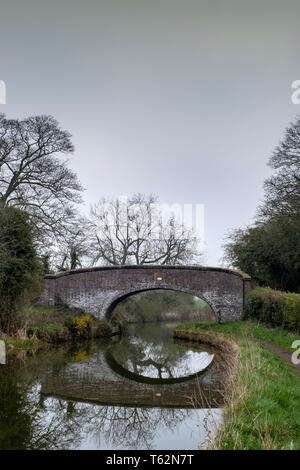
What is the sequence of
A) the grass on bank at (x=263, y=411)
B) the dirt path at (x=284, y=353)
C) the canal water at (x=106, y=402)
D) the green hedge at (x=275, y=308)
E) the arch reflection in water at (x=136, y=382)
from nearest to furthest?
the grass on bank at (x=263, y=411) → the canal water at (x=106, y=402) → the arch reflection in water at (x=136, y=382) → the dirt path at (x=284, y=353) → the green hedge at (x=275, y=308)

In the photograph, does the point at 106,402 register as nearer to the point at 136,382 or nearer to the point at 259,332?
the point at 136,382

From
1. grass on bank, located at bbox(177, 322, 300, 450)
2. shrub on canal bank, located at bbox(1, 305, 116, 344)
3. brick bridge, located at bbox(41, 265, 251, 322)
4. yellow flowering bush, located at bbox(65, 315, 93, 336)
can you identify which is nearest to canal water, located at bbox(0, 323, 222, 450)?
grass on bank, located at bbox(177, 322, 300, 450)

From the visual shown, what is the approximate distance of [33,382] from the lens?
24.9 feet

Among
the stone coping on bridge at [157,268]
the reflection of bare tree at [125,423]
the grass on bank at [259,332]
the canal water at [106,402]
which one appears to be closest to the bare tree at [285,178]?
the stone coping on bridge at [157,268]

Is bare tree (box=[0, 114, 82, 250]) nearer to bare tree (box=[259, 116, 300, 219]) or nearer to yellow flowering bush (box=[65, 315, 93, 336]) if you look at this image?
yellow flowering bush (box=[65, 315, 93, 336])

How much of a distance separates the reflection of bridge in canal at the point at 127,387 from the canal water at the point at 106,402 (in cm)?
1

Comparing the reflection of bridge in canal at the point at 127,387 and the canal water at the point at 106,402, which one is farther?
the reflection of bridge in canal at the point at 127,387

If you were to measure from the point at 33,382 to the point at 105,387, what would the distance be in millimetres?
1370

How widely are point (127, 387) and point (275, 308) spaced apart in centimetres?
695

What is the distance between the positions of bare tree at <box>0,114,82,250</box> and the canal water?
21.7 feet

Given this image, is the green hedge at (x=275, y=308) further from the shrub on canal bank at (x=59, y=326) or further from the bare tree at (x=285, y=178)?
the shrub on canal bank at (x=59, y=326)

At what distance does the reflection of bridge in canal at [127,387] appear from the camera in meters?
6.52

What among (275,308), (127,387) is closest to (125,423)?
(127,387)

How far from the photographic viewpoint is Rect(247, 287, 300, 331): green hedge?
11.3m
